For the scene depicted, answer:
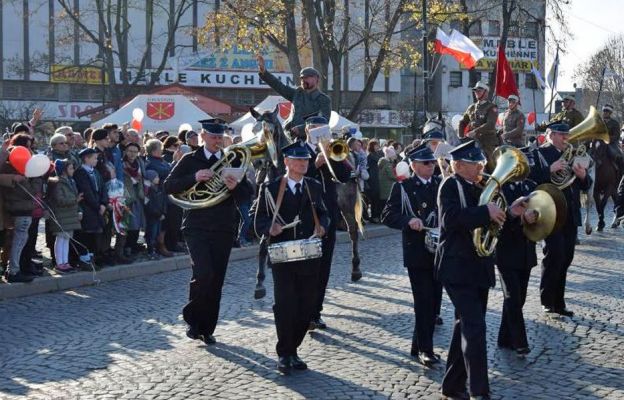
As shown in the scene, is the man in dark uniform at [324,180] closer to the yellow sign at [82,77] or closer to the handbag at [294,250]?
the handbag at [294,250]

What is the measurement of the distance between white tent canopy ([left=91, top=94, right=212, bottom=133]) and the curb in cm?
743

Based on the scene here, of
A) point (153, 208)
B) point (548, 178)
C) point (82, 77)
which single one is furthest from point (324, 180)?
point (82, 77)

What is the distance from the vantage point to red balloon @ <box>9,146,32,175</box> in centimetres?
1147

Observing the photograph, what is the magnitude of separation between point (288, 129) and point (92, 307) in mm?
3098

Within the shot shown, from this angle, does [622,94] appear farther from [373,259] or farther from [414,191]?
[414,191]

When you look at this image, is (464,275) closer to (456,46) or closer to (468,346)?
(468,346)

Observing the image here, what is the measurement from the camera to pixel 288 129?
10.5 metres

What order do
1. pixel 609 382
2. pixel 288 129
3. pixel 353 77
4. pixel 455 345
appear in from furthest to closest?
pixel 353 77
pixel 288 129
pixel 609 382
pixel 455 345

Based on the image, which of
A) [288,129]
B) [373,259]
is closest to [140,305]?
[288,129]

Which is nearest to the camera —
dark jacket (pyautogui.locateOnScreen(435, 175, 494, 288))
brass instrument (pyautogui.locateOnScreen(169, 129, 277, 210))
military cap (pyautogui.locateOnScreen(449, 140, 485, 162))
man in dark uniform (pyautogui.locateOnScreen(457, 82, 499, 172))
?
dark jacket (pyautogui.locateOnScreen(435, 175, 494, 288))

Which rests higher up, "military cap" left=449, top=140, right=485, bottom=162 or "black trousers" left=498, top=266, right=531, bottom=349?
"military cap" left=449, top=140, right=485, bottom=162

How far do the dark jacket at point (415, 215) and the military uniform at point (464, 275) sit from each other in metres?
1.10

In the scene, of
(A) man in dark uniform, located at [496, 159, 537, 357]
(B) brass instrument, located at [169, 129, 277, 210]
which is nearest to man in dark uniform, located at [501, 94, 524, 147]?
(A) man in dark uniform, located at [496, 159, 537, 357]

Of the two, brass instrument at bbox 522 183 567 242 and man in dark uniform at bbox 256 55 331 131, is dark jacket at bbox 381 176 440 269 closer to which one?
brass instrument at bbox 522 183 567 242
